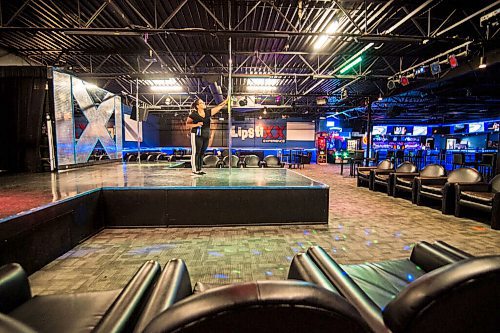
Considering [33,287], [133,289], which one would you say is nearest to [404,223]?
[133,289]

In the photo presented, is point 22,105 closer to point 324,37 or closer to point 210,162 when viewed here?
point 210,162

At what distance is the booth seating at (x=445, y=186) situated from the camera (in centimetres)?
486

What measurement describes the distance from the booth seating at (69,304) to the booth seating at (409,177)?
245 inches

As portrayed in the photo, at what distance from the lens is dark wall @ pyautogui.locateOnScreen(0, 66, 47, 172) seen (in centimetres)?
586

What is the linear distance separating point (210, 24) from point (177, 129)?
580 inches

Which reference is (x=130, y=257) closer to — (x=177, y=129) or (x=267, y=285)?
(x=267, y=285)

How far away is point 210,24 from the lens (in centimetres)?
609

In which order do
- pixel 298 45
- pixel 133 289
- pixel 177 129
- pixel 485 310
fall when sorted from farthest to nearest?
pixel 177 129 → pixel 298 45 → pixel 133 289 → pixel 485 310

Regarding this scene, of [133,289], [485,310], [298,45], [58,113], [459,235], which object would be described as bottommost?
[459,235]

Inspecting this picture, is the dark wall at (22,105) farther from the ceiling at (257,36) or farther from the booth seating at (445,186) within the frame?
the booth seating at (445,186)

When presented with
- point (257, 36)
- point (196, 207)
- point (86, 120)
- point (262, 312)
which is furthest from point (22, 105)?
point (262, 312)

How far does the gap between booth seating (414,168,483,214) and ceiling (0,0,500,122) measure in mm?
2862

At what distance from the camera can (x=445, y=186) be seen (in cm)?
490

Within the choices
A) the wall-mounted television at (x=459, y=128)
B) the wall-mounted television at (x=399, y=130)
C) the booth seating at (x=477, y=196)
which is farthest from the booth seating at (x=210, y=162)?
the wall-mounted television at (x=459, y=128)
